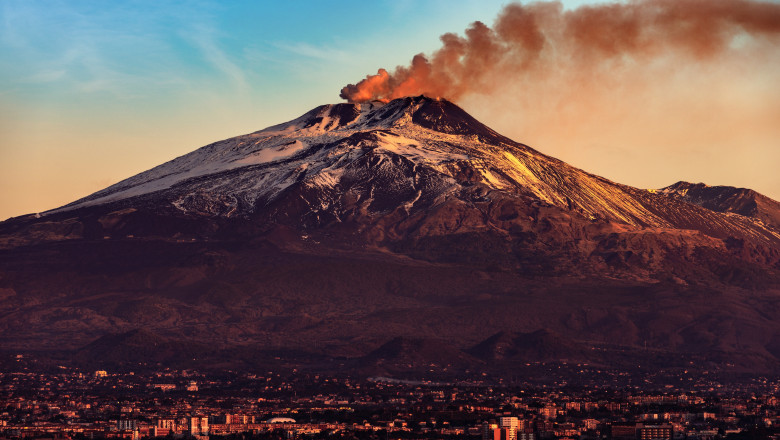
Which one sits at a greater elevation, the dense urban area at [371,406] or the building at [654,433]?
the dense urban area at [371,406]

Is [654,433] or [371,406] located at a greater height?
[371,406]

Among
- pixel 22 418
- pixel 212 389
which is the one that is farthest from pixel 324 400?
pixel 22 418

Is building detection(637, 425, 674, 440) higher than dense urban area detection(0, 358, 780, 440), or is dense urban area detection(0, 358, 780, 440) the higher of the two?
dense urban area detection(0, 358, 780, 440)

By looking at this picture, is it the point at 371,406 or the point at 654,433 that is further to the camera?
the point at 371,406

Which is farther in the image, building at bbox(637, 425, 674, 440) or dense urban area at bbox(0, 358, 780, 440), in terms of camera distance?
dense urban area at bbox(0, 358, 780, 440)

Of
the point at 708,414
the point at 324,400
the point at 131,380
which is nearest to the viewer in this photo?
the point at 708,414

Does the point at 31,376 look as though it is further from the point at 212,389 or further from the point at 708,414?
the point at 708,414

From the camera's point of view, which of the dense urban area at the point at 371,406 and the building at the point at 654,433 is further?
the dense urban area at the point at 371,406

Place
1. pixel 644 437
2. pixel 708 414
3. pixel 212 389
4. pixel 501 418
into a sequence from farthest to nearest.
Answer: pixel 212 389 → pixel 708 414 → pixel 501 418 → pixel 644 437
